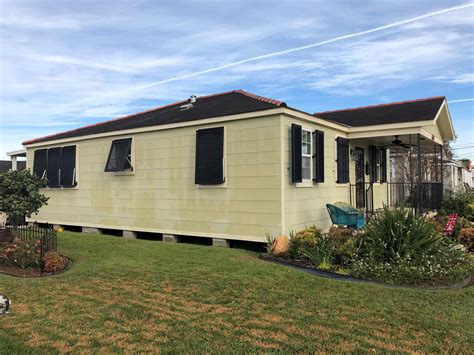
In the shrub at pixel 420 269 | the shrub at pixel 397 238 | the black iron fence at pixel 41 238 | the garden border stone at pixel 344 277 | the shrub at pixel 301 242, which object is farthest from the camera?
the shrub at pixel 301 242

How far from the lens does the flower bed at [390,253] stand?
611cm

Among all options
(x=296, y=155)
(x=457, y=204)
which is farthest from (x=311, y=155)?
(x=457, y=204)

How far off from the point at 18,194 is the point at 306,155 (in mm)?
6947

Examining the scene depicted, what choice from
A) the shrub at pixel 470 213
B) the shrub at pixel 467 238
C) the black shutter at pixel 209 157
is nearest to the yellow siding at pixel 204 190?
the black shutter at pixel 209 157

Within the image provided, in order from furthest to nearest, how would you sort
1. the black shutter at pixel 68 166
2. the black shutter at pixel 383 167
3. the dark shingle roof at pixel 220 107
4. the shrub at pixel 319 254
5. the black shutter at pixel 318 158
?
the black shutter at pixel 383 167 → the black shutter at pixel 68 166 → the black shutter at pixel 318 158 → the dark shingle roof at pixel 220 107 → the shrub at pixel 319 254

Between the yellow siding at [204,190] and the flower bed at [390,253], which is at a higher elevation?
the yellow siding at [204,190]

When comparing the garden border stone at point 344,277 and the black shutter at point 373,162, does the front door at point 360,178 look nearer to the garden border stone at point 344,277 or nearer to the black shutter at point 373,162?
the black shutter at point 373,162

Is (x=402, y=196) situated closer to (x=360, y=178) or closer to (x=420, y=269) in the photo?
(x=360, y=178)

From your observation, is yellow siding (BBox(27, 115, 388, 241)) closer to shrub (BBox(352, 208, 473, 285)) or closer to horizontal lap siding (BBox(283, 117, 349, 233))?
horizontal lap siding (BBox(283, 117, 349, 233))

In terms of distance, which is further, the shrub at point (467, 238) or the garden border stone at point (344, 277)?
the shrub at point (467, 238)

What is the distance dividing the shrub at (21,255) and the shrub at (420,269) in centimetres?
609

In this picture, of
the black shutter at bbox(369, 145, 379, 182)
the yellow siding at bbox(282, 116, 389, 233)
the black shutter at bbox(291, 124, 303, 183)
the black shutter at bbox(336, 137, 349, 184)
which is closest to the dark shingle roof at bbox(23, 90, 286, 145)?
the black shutter at bbox(291, 124, 303, 183)

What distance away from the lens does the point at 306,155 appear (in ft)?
30.5

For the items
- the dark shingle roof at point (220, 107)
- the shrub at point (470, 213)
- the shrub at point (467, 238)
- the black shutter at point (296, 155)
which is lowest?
the shrub at point (467, 238)
